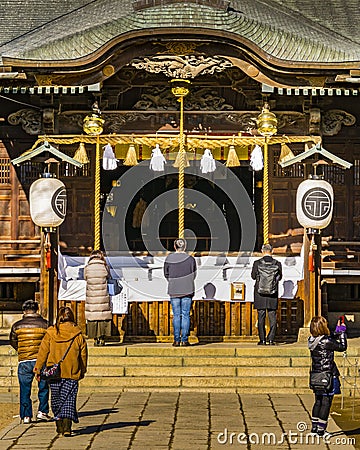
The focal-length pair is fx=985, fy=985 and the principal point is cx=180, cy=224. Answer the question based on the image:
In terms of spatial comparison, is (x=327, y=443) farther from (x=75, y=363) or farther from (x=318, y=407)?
(x=75, y=363)

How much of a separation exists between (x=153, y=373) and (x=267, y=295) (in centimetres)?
226

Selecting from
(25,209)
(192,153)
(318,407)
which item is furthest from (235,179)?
(318,407)

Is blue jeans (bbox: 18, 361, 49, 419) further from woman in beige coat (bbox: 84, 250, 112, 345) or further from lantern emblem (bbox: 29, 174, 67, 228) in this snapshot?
lantern emblem (bbox: 29, 174, 67, 228)

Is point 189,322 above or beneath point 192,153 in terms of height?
beneath

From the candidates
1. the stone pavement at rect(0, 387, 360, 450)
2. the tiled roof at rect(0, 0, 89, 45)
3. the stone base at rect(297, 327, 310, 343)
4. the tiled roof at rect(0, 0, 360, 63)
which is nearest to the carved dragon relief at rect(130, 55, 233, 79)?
the tiled roof at rect(0, 0, 360, 63)

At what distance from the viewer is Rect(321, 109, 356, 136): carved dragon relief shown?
54.9 ft

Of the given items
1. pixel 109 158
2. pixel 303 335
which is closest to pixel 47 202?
pixel 109 158

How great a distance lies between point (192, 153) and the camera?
17.3 m

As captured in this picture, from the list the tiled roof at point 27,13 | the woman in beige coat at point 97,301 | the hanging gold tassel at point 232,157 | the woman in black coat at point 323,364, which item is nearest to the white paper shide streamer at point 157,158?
the hanging gold tassel at point 232,157

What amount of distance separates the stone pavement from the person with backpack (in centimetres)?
196

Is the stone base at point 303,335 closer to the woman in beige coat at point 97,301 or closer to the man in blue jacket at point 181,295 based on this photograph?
the man in blue jacket at point 181,295

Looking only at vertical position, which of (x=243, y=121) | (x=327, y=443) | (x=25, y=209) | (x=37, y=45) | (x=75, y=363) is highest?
(x=37, y=45)

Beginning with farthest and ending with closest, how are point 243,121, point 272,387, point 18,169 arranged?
1. point 18,169
2. point 243,121
3. point 272,387

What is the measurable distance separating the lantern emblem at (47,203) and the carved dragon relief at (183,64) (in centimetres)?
233
